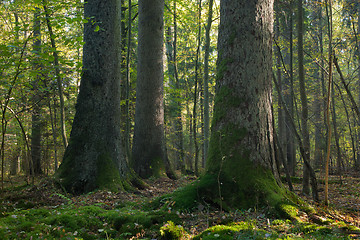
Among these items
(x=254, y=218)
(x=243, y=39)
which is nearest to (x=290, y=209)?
(x=254, y=218)

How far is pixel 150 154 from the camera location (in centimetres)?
917

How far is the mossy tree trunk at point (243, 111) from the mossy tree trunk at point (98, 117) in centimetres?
289

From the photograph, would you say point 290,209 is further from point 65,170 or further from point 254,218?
point 65,170

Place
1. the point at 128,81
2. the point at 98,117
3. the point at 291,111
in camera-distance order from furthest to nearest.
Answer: the point at 291,111, the point at 128,81, the point at 98,117

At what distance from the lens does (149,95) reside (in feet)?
30.5

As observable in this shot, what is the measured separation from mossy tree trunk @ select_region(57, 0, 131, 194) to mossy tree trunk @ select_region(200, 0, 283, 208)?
114 inches

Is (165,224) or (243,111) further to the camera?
(243,111)

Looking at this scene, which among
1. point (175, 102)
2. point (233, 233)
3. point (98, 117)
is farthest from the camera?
point (175, 102)

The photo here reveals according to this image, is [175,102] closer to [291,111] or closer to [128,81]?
[291,111]

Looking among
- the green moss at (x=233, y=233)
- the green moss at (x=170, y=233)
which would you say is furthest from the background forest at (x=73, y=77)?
the green moss at (x=233, y=233)

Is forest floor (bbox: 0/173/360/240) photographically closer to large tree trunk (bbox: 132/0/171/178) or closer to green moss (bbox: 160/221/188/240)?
green moss (bbox: 160/221/188/240)

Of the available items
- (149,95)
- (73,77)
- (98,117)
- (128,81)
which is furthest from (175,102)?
(98,117)

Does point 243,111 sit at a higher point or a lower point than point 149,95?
lower

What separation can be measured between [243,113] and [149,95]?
5554mm
